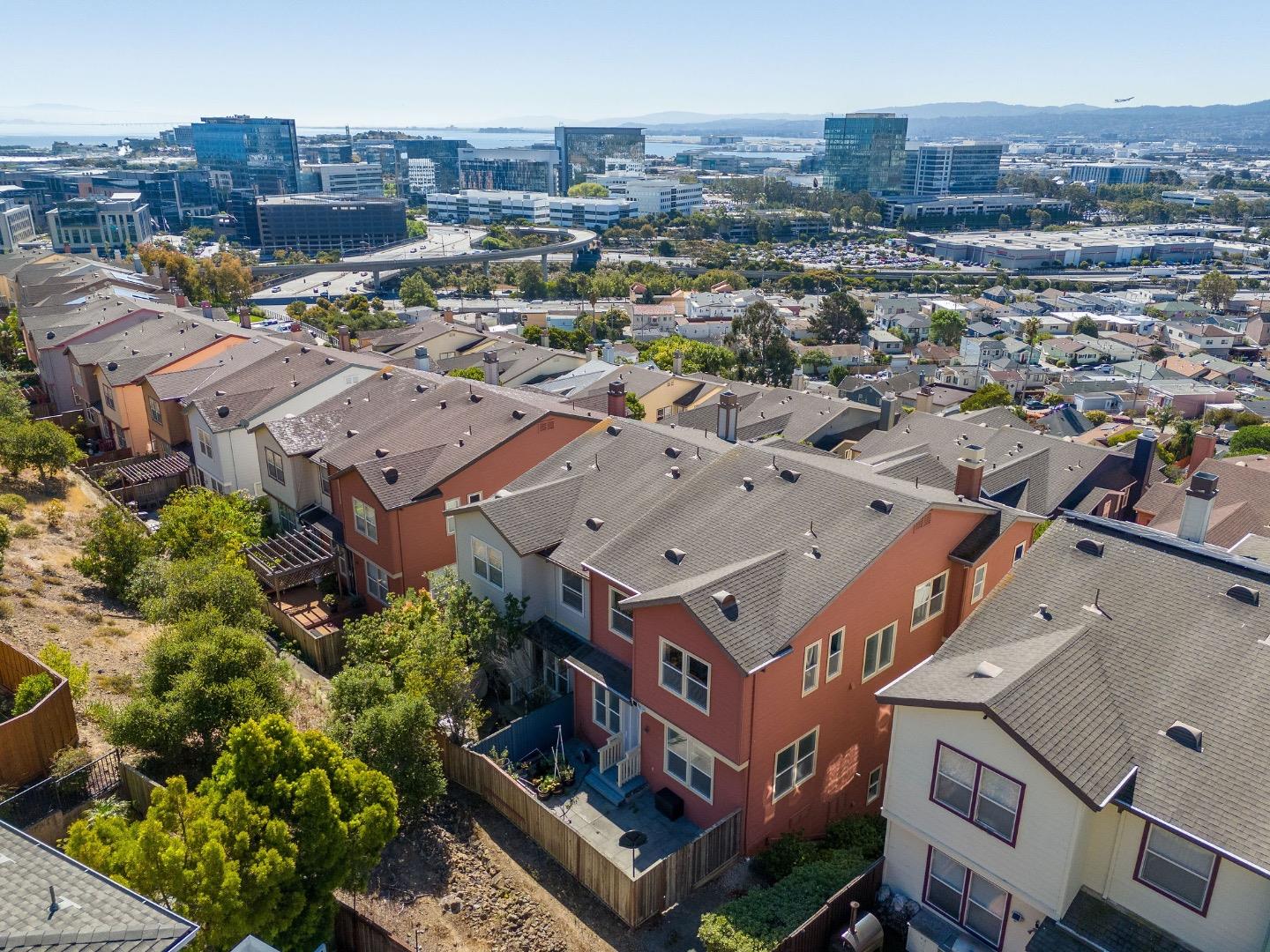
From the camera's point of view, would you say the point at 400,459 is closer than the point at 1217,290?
Yes

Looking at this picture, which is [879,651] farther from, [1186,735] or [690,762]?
[1186,735]

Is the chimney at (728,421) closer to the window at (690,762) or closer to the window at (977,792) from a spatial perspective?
the window at (690,762)

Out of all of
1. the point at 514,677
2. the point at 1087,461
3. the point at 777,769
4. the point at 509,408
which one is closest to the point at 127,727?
the point at 514,677

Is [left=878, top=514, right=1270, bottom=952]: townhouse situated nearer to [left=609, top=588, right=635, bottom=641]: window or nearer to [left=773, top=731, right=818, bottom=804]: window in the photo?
[left=773, top=731, right=818, bottom=804]: window

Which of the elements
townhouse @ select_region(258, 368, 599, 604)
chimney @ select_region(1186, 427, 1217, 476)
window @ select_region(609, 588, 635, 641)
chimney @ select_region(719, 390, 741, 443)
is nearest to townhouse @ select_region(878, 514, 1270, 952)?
window @ select_region(609, 588, 635, 641)

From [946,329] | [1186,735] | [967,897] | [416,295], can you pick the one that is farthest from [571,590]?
[946,329]
